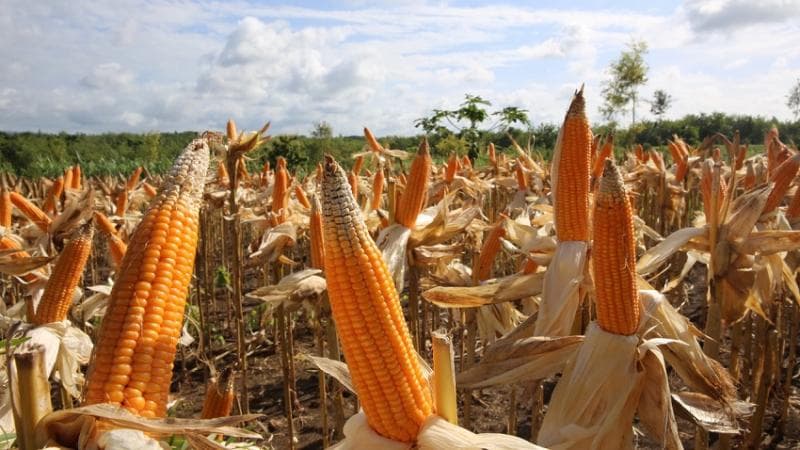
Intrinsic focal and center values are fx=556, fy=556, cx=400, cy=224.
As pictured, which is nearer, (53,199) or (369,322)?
Result: (369,322)

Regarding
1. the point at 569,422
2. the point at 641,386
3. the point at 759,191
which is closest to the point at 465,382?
the point at 569,422

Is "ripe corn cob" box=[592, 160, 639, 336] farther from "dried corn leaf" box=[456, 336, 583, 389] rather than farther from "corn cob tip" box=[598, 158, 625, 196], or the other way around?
"dried corn leaf" box=[456, 336, 583, 389]

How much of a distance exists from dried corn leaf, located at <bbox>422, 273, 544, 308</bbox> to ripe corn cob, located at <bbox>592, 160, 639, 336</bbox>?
A: 0.77m

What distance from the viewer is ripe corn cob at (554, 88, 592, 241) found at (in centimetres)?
291

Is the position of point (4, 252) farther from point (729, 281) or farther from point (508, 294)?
point (729, 281)

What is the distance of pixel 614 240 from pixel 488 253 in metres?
2.00

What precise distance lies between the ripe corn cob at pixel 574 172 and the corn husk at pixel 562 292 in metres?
0.12

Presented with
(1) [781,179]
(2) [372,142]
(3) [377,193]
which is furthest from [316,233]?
(2) [372,142]

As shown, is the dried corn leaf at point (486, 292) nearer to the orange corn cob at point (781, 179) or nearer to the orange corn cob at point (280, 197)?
the orange corn cob at point (781, 179)

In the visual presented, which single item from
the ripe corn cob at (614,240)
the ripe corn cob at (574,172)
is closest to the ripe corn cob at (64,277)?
the ripe corn cob at (614,240)

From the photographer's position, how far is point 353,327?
1462 mm

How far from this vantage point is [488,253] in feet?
13.7

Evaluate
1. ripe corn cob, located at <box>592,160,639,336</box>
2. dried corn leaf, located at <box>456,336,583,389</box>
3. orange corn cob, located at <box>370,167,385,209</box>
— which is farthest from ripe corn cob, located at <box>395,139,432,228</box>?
ripe corn cob, located at <box>592,160,639,336</box>

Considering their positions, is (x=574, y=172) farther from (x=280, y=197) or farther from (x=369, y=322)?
(x=280, y=197)
